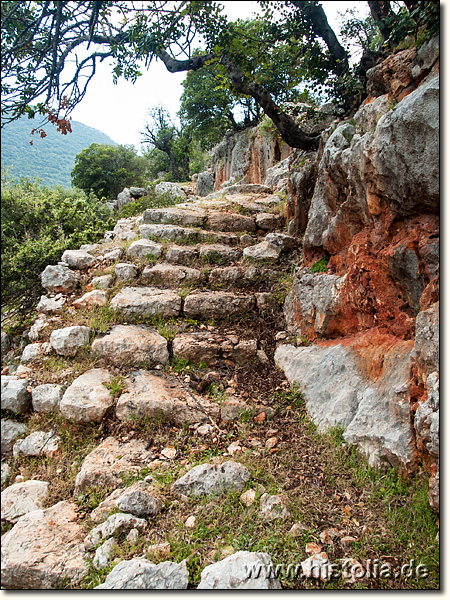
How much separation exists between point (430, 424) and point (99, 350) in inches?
135

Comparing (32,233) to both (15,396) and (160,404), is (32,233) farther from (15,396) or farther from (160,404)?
(160,404)

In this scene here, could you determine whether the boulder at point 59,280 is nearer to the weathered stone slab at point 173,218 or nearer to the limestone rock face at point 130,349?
the limestone rock face at point 130,349

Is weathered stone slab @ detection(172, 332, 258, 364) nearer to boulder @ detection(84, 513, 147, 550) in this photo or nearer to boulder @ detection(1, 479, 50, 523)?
boulder @ detection(1, 479, 50, 523)

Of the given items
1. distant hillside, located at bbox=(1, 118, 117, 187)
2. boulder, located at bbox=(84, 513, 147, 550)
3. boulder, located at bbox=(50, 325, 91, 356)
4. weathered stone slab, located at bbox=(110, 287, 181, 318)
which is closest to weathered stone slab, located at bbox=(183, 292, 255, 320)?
weathered stone slab, located at bbox=(110, 287, 181, 318)

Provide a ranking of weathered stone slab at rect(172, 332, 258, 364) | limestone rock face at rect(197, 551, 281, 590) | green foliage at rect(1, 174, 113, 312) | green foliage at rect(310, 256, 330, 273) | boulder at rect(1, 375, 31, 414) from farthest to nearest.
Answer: green foliage at rect(1, 174, 113, 312) < green foliage at rect(310, 256, 330, 273) < weathered stone slab at rect(172, 332, 258, 364) < boulder at rect(1, 375, 31, 414) < limestone rock face at rect(197, 551, 281, 590)

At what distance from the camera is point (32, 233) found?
7859 millimetres

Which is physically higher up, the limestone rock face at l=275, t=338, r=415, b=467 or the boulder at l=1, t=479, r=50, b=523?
the limestone rock face at l=275, t=338, r=415, b=467

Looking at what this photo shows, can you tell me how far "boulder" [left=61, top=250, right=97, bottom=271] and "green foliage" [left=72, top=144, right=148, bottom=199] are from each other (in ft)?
50.5

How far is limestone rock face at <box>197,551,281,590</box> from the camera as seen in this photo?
A: 6.59 ft

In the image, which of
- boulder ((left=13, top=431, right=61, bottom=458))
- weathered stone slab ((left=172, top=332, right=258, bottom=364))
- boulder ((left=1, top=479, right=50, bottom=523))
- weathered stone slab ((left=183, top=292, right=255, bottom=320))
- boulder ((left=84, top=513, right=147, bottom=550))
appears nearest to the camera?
boulder ((left=84, top=513, right=147, bottom=550))

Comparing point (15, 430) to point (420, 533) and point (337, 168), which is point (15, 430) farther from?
point (337, 168)

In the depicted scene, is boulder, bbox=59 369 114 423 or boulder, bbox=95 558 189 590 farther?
boulder, bbox=59 369 114 423

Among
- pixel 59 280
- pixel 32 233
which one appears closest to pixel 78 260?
pixel 59 280

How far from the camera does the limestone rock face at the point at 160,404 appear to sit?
3535mm
